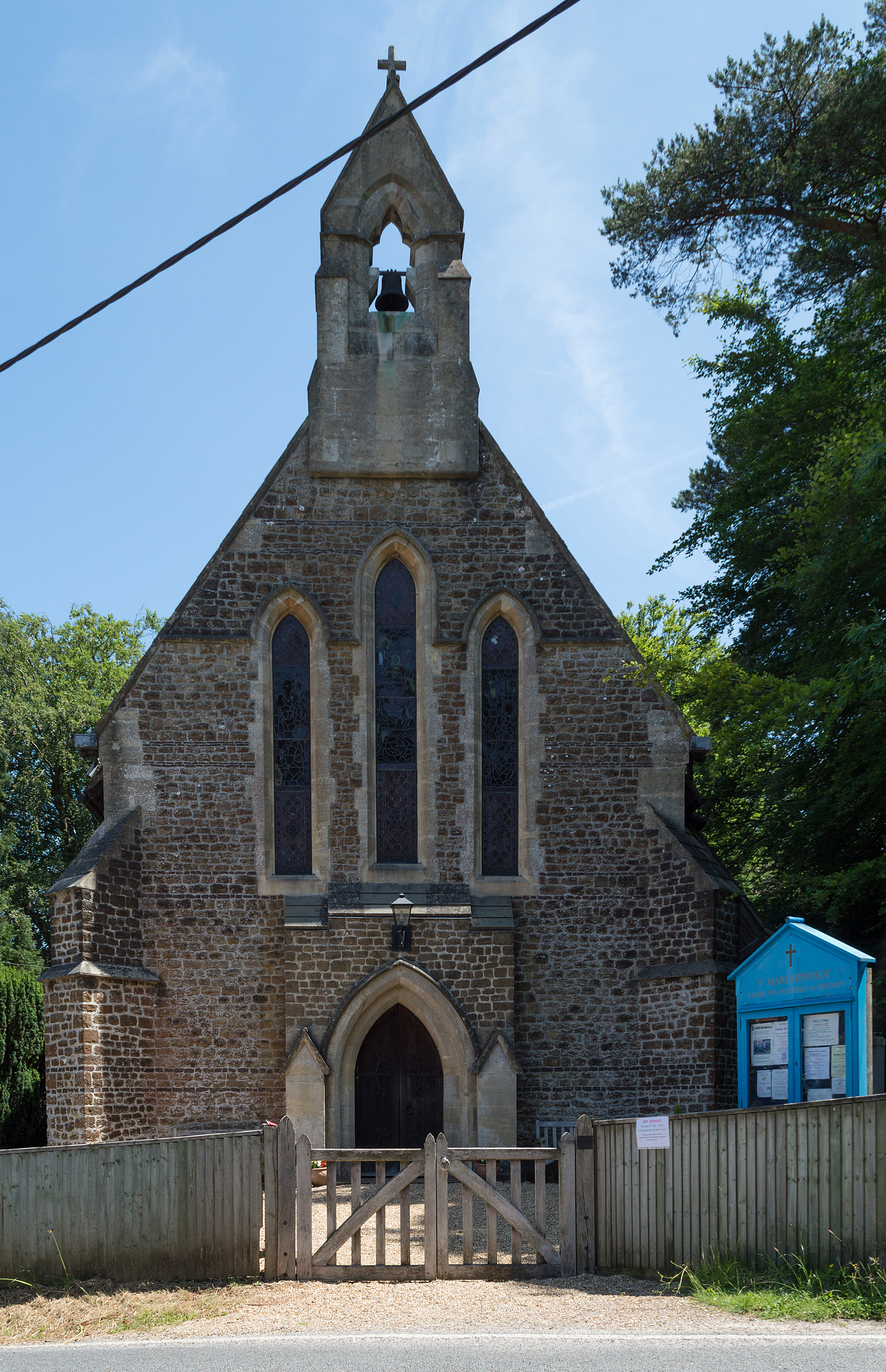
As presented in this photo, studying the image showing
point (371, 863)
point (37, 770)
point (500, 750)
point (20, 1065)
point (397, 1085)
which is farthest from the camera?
point (37, 770)

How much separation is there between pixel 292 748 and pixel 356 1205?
7.85 meters

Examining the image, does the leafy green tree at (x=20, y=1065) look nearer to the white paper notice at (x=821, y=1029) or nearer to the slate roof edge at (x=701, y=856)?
the slate roof edge at (x=701, y=856)

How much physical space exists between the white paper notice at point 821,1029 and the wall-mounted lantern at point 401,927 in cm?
642

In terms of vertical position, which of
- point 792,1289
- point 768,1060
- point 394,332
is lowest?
point 792,1289

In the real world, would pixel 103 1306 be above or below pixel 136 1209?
below

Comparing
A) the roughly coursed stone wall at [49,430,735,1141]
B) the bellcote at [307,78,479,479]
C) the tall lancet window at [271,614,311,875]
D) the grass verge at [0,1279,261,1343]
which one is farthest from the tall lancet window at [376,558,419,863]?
the grass verge at [0,1279,261,1343]

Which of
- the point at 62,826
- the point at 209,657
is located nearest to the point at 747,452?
the point at 209,657

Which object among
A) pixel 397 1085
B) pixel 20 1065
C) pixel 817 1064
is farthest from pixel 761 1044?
pixel 20 1065

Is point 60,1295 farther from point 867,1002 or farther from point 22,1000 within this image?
point 22,1000

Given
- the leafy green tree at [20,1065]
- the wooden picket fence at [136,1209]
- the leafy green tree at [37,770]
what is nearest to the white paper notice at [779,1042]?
the wooden picket fence at [136,1209]

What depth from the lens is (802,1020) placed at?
33.2 feet

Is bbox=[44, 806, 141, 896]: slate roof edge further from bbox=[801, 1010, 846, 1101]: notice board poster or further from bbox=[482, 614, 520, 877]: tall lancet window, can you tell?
bbox=[801, 1010, 846, 1101]: notice board poster

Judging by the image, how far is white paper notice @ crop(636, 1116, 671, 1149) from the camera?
9.43m

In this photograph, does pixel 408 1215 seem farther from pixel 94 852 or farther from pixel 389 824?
pixel 94 852
